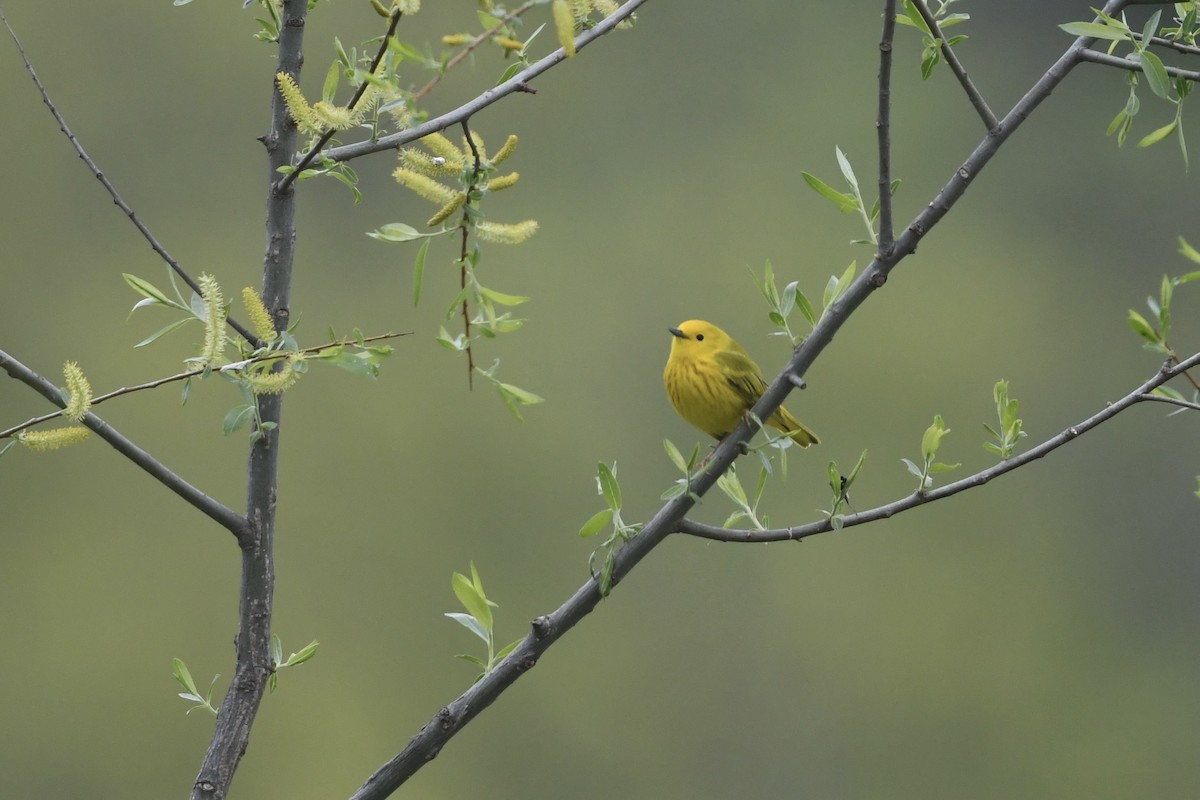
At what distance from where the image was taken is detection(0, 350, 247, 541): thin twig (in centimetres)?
82

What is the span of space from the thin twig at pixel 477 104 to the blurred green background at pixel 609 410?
3.05 m

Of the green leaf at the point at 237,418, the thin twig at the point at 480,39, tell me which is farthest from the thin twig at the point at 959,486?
the thin twig at the point at 480,39

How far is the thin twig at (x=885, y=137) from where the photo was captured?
85 centimetres

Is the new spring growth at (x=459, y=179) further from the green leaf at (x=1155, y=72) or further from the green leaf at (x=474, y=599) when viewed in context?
the green leaf at (x=1155, y=72)

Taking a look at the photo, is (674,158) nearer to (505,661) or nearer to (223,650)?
(223,650)

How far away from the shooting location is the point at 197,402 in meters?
3.94

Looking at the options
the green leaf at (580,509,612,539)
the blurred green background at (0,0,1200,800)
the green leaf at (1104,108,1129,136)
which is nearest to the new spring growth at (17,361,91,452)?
the green leaf at (580,509,612,539)

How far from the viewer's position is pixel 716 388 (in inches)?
75.8

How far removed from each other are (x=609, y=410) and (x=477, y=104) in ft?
11.5

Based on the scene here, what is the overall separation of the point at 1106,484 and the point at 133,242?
3.92 meters

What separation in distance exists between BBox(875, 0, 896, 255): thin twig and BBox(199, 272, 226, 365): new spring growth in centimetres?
51

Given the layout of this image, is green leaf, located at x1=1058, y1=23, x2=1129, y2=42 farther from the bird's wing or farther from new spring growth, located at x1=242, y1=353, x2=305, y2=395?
the bird's wing

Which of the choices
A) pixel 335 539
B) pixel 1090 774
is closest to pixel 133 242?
pixel 335 539

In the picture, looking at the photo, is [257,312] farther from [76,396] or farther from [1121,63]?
[1121,63]
